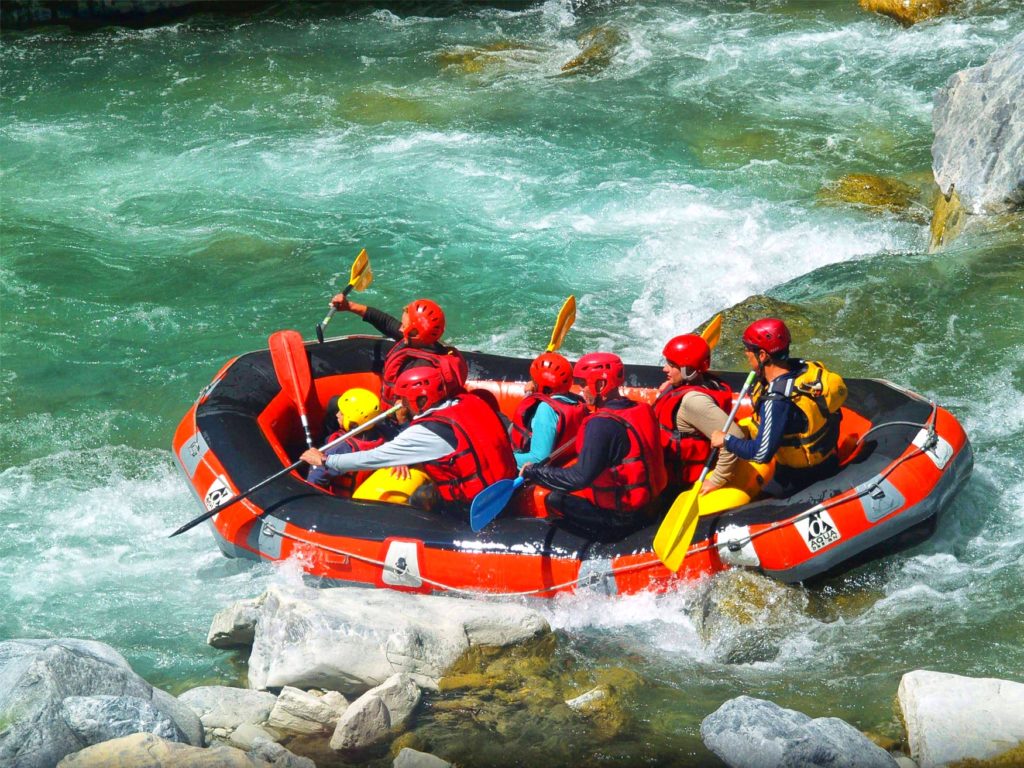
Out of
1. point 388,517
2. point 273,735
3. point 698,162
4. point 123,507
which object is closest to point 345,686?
point 273,735

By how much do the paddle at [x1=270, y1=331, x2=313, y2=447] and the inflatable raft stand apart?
48cm

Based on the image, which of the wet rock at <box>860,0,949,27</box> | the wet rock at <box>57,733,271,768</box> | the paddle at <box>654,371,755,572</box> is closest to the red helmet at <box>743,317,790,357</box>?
the paddle at <box>654,371,755,572</box>

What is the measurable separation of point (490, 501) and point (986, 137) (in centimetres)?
660

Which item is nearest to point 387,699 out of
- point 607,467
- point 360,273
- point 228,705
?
point 228,705

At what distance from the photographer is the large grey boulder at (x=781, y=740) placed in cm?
464

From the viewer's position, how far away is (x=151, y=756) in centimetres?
461

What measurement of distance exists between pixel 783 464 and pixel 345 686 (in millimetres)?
2507

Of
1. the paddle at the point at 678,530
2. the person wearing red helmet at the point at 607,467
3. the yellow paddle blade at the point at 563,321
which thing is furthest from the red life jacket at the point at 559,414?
the yellow paddle blade at the point at 563,321

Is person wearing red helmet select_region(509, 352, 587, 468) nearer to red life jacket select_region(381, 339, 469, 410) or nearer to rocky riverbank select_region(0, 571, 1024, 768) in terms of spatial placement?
red life jacket select_region(381, 339, 469, 410)

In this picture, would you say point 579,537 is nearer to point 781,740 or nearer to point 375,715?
point 375,715

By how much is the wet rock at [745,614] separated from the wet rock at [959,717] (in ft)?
3.15

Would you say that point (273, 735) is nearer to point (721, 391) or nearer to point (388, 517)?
point (388, 517)

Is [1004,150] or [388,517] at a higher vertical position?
[1004,150]

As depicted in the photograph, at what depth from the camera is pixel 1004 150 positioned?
400 inches
